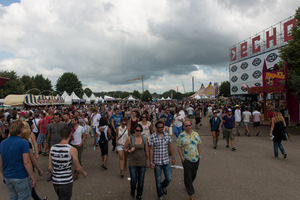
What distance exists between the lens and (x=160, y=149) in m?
3.68

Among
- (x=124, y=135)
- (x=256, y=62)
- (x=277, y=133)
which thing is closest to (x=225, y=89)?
(x=256, y=62)

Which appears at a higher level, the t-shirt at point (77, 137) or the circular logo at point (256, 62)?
the circular logo at point (256, 62)

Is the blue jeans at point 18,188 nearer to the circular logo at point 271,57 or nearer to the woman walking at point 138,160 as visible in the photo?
the woman walking at point 138,160

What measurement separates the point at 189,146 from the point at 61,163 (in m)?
2.29

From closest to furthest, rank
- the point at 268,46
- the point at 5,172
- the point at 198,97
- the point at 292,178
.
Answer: the point at 5,172 < the point at 292,178 < the point at 268,46 < the point at 198,97

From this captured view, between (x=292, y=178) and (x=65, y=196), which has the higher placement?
(x=65, y=196)

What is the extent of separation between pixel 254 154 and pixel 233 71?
32374mm

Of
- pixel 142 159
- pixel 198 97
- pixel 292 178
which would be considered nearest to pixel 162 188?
pixel 142 159

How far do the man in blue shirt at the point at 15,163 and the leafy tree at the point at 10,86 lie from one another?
55.1 metres

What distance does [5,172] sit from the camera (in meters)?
2.69

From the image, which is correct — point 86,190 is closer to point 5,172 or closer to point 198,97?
point 5,172

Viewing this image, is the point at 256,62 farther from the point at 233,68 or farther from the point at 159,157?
the point at 159,157

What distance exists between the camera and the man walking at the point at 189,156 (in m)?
3.58

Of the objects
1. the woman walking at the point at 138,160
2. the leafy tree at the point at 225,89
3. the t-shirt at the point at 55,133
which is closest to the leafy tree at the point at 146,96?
the leafy tree at the point at 225,89
